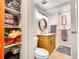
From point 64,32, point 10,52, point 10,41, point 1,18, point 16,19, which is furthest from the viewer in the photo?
point 64,32

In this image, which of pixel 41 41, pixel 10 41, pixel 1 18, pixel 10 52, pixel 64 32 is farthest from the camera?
pixel 64 32

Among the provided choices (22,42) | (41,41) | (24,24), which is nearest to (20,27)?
(24,24)

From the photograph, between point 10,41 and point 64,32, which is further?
point 64,32

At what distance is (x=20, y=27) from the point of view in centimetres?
180

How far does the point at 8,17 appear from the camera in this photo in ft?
5.18

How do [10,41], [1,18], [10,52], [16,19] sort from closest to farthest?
[1,18] < [10,41] < [10,52] < [16,19]

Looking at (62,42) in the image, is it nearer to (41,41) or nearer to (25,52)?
(41,41)

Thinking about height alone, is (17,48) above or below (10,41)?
below

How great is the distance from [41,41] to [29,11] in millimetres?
2316

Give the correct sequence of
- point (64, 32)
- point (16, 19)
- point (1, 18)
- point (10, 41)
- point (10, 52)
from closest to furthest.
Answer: point (1, 18), point (10, 41), point (10, 52), point (16, 19), point (64, 32)

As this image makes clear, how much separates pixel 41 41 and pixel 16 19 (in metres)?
2.22

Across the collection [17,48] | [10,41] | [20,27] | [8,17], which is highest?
[8,17]

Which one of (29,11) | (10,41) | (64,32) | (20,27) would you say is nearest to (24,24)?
(20,27)

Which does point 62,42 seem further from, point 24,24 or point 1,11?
point 1,11
